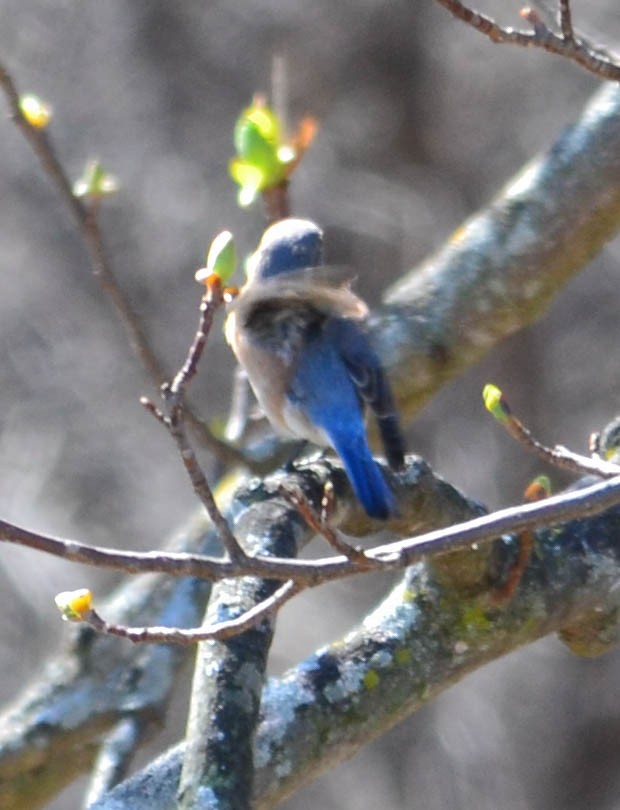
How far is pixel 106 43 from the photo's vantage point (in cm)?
671

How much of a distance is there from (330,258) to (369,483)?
4144mm

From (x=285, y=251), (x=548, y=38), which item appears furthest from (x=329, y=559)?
(x=285, y=251)

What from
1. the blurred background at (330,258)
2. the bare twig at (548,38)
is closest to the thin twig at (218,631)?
the bare twig at (548,38)

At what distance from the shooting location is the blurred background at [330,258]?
20.4ft

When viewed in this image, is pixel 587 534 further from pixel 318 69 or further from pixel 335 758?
pixel 318 69

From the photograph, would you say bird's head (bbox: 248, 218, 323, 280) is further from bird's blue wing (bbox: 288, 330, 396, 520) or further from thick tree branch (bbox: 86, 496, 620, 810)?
thick tree branch (bbox: 86, 496, 620, 810)

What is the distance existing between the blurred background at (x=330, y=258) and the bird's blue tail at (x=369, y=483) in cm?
366

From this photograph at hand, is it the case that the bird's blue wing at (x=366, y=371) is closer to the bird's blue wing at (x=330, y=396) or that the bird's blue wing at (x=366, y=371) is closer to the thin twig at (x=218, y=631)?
the bird's blue wing at (x=330, y=396)

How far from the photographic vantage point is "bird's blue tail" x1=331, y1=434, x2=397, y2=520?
212cm

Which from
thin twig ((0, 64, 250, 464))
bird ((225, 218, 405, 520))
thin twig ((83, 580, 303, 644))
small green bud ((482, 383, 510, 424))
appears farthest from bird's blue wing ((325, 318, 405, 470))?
thin twig ((83, 580, 303, 644))

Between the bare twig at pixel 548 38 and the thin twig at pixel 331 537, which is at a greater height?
the bare twig at pixel 548 38

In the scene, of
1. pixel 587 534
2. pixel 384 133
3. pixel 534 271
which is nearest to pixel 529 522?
pixel 587 534

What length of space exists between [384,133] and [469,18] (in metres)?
4.92

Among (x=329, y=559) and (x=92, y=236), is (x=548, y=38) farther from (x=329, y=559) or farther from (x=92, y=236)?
(x=92, y=236)
